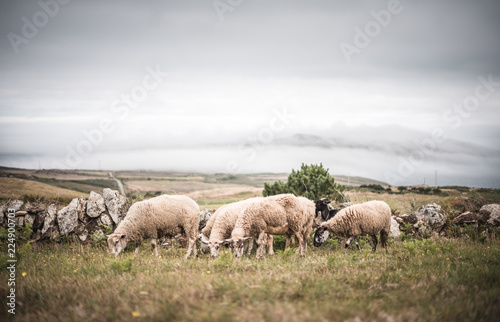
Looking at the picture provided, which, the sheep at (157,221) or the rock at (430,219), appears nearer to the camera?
the sheep at (157,221)

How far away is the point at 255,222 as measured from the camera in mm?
13234

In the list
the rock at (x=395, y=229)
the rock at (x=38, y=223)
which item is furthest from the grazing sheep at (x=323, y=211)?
the rock at (x=38, y=223)

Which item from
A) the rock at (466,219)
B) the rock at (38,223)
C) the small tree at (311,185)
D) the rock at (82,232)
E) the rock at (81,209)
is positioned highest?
the small tree at (311,185)

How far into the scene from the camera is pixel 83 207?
1648 cm

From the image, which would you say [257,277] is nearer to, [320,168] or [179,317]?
[179,317]

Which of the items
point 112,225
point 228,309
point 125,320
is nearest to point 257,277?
point 228,309

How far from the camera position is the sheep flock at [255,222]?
43.8 ft

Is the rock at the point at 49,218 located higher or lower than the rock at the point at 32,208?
lower

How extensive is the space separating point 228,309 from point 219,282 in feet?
4.39

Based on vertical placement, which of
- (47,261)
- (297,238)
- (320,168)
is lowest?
(47,261)

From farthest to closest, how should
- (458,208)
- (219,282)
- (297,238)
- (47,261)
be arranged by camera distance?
(458,208) → (297,238) → (47,261) → (219,282)

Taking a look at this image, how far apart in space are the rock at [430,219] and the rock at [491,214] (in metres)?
1.68

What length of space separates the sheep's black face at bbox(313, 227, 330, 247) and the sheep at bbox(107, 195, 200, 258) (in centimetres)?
540

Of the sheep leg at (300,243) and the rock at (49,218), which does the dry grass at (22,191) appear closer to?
the rock at (49,218)
